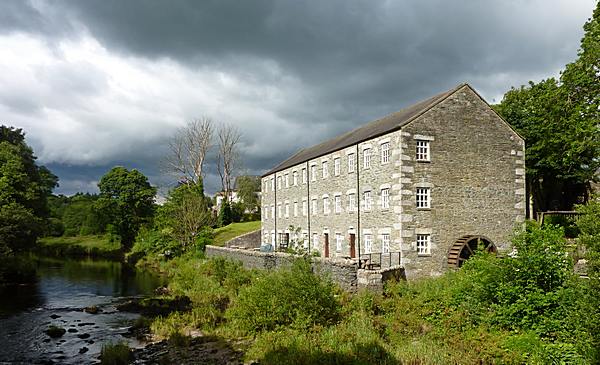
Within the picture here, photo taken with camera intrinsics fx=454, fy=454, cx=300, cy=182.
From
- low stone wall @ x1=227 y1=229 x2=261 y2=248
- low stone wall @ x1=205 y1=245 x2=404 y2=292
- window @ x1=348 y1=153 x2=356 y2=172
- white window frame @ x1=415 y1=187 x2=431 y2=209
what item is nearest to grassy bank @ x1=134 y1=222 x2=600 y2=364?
low stone wall @ x1=205 y1=245 x2=404 y2=292

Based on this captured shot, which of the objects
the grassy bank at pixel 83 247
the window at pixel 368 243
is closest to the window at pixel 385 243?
the window at pixel 368 243

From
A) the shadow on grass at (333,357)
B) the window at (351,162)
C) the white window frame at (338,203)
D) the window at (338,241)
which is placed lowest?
the shadow on grass at (333,357)

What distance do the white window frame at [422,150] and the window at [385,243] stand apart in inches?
156

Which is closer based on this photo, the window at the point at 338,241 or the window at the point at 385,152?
the window at the point at 385,152

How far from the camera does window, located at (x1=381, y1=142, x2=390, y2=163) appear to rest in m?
22.0

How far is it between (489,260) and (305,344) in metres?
6.75

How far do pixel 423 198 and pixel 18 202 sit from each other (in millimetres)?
26461

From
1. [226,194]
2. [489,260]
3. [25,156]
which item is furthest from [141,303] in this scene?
[226,194]

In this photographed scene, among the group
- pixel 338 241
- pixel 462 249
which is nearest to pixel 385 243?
pixel 462 249

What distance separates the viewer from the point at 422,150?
70.5 feet

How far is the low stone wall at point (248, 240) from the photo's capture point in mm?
40281

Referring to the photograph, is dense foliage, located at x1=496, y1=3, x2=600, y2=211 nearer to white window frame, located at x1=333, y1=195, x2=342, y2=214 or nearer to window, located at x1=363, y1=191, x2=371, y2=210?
window, located at x1=363, y1=191, x2=371, y2=210

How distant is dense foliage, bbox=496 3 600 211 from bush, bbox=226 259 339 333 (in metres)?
14.9

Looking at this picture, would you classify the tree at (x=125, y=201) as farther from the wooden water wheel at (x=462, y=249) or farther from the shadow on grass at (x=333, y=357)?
the shadow on grass at (x=333, y=357)
